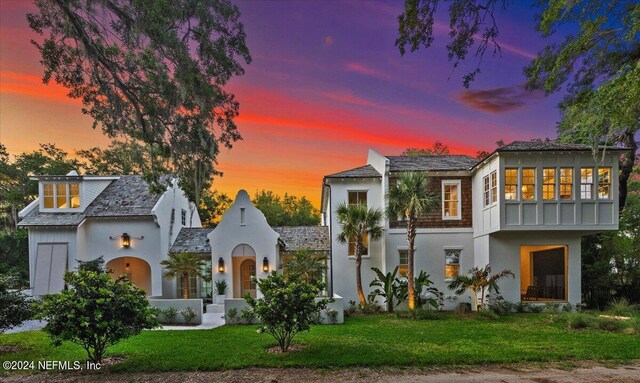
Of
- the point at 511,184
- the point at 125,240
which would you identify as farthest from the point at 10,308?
the point at 511,184

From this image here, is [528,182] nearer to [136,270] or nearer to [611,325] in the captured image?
[611,325]

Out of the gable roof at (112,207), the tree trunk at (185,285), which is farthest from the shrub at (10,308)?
the gable roof at (112,207)

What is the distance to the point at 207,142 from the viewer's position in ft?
32.5

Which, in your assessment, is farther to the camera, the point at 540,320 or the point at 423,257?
the point at 423,257

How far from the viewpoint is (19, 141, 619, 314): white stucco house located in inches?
593

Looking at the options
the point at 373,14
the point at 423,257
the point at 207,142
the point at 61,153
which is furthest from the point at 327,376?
the point at 61,153

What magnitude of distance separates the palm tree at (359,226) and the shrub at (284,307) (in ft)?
25.5

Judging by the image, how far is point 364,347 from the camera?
9.32m

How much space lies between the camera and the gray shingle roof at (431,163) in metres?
18.2

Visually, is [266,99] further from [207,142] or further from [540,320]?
[540,320]

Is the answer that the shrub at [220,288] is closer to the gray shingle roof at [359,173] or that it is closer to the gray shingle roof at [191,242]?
the gray shingle roof at [191,242]

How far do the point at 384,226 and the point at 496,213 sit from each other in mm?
5033

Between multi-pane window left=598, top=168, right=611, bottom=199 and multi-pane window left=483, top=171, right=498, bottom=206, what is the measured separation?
4021 mm

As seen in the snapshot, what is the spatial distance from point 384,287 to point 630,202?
1589cm
